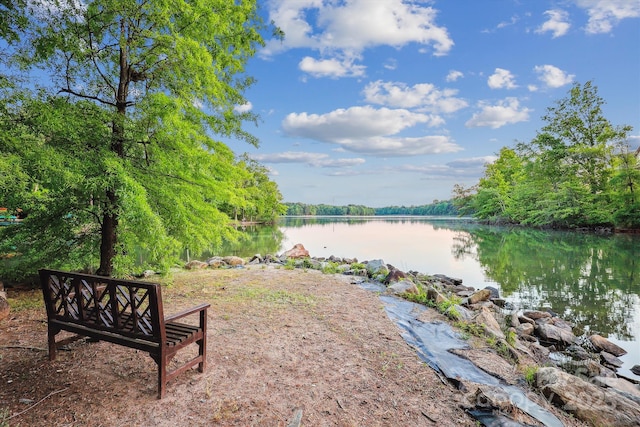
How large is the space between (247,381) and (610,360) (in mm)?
6187

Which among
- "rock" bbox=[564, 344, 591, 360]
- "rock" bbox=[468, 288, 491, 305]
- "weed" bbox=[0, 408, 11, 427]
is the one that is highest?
"weed" bbox=[0, 408, 11, 427]

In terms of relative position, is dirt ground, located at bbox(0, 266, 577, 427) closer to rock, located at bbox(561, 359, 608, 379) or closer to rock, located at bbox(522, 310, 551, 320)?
rock, located at bbox(561, 359, 608, 379)

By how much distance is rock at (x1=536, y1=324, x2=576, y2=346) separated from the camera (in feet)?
20.8

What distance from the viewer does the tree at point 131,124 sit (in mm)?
5020

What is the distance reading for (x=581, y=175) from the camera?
32.3m

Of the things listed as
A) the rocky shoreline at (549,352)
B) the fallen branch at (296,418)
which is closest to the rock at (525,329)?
the rocky shoreline at (549,352)

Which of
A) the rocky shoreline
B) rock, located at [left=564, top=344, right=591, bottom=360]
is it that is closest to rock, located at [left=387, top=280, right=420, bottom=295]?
the rocky shoreline

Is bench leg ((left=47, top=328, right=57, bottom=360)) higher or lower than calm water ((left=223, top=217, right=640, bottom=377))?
higher

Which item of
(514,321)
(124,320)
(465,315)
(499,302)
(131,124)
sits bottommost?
(499,302)

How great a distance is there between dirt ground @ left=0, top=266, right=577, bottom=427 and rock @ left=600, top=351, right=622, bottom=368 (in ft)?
12.6

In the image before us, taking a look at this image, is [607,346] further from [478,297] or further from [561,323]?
[478,297]

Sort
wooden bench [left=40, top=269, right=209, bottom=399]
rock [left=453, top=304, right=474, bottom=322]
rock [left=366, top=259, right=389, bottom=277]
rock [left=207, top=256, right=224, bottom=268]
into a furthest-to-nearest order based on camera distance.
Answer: rock [left=207, top=256, right=224, bottom=268] < rock [left=366, top=259, right=389, bottom=277] < rock [left=453, top=304, right=474, bottom=322] < wooden bench [left=40, top=269, right=209, bottom=399]

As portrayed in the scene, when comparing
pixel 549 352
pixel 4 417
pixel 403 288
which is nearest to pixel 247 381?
pixel 4 417

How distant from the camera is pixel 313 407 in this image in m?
3.03
